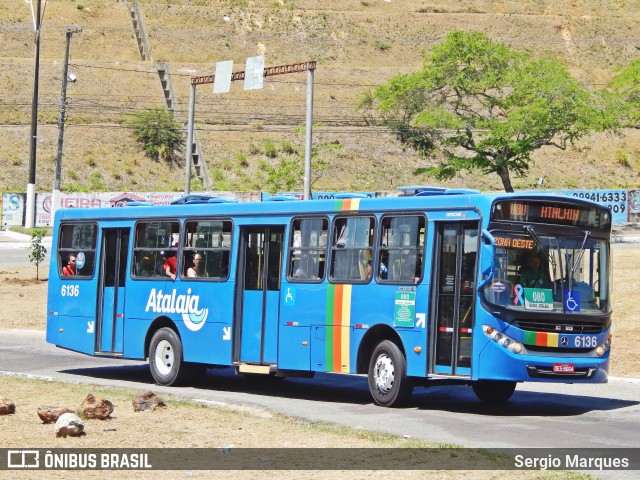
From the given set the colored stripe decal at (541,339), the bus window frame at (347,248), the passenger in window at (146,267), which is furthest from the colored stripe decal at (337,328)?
the passenger in window at (146,267)

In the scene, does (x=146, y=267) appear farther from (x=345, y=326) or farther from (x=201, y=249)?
(x=345, y=326)

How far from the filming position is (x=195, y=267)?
18641 mm

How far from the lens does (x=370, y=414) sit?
14.8 meters

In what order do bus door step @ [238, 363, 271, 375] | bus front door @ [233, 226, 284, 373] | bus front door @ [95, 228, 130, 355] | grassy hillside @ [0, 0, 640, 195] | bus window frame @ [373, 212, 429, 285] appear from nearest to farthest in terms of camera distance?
bus window frame @ [373, 212, 429, 285] → bus door step @ [238, 363, 271, 375] → bus front door @ [233, 226, 284, 373] → bus front door @ [95, 228, 130, 355] → grassy hillside @ [0, 0, 640, 195]

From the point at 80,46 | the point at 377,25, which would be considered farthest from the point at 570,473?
the point at 377,25

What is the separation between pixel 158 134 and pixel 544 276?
68.2m

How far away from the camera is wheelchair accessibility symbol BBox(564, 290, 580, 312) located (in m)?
14.7

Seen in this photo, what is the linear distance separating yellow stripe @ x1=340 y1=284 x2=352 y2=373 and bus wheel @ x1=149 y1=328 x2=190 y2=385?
3525mm

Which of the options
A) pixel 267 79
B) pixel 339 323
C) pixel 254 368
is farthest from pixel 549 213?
pixel 267 79

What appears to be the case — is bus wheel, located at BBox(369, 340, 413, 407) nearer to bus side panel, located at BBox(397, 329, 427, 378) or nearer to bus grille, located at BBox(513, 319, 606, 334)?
bus side panel, located at BBox(397, 329, 427, 378)

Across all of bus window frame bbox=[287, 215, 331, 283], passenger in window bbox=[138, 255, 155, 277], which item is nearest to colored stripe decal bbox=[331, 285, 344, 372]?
bus window frame bbox=[287, 215, 331, 283]

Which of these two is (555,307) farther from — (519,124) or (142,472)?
(519,124)

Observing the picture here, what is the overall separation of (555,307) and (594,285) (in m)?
0.80

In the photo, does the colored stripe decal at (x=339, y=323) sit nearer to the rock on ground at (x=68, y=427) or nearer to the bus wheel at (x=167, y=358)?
the bus wheel at (x=167, y=358)
